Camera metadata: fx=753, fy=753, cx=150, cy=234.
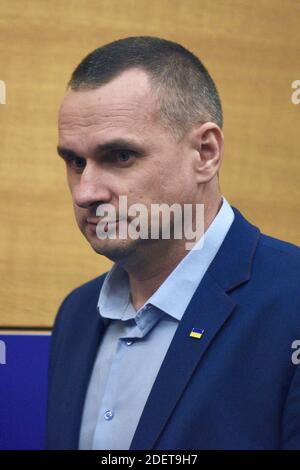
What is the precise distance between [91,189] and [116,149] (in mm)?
45

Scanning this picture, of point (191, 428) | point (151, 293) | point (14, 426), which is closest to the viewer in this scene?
point (191, 428)

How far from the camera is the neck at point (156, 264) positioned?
2.50 feet

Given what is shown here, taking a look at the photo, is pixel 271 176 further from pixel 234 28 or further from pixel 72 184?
pixel 72 184

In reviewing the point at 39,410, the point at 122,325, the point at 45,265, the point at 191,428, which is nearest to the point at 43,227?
the point at 45,265

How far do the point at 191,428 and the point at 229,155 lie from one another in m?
0.57

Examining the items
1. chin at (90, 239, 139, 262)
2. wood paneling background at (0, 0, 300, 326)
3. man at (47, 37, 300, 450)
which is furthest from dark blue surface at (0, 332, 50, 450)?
chin at (90, 239, 139, 262)

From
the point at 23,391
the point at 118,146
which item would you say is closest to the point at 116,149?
the point at 118,146

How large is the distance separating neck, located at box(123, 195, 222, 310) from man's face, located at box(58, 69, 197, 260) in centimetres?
2

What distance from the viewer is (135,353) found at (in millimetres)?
757

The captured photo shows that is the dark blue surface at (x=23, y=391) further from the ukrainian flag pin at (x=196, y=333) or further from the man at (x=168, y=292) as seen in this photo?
the ukrainian flag pin at (x=196, y=333)

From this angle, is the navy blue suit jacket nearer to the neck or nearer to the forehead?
the neck

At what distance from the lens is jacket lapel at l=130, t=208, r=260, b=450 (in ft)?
2.25

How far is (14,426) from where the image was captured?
1143 mm

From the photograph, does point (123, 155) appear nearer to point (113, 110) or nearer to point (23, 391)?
point (113, 110)
